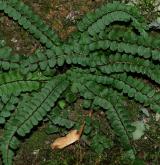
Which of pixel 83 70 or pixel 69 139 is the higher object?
pixel 83 70

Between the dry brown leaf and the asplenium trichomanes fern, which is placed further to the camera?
the dry brown leaf

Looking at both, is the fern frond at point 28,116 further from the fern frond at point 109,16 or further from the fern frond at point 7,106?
the fern frond at point 109,16

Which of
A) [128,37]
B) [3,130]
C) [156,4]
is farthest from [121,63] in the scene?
[3,130]

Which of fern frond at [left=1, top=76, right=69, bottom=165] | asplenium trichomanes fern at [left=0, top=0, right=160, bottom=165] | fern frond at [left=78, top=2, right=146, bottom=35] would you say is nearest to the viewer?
fern frond at [left=1, top=76, right=69, bottom=165]

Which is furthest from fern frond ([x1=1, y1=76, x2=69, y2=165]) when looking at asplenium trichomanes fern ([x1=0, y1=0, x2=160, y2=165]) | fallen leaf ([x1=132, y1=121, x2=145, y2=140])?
fallen leaf ([x1=132, y1=121, x2=145, y2=140])

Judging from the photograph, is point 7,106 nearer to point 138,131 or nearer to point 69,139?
point 69,139

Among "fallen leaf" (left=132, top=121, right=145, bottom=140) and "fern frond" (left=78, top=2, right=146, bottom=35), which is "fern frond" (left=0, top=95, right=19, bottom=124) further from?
"fallen leaf" (left=132, top=121, right=145, bottom=140)

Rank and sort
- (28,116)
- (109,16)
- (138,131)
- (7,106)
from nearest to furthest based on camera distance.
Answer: (28,116) → (7,106) → (109,16) → (138,131)

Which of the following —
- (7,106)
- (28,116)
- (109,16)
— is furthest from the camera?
(109,16)

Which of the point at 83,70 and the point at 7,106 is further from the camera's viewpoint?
the point at 83,70

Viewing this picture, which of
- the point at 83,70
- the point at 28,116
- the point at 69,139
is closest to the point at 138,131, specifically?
the point at 69,139
